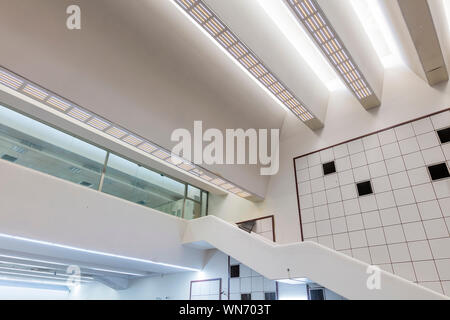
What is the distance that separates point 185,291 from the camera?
27.9ft

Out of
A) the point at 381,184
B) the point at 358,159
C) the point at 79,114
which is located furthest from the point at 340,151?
the point at 79,114

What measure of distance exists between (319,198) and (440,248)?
2629 mm

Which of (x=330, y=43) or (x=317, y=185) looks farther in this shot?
(x=317, y=185)

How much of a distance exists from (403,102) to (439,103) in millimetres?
688

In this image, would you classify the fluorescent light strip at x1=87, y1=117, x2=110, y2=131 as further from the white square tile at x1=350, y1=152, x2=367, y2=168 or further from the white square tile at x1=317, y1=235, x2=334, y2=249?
the white square tile at x1=350, y1=152, x2=367, y2=168

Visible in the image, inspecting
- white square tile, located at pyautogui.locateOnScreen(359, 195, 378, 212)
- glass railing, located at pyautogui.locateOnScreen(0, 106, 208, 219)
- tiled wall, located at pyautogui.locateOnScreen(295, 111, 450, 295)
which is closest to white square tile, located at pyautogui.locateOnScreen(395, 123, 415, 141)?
tiled wall, located at pyautogui.locateOnScreen(295, 111, 450, 295)

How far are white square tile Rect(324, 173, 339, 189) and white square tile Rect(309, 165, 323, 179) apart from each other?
200 mm

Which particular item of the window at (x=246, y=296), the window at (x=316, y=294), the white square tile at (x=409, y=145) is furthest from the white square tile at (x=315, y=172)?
the window at (x=246, y=296)

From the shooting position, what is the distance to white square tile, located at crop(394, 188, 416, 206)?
5969mm

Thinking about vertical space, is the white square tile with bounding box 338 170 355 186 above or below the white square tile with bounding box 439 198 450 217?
above

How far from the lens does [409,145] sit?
6.28m

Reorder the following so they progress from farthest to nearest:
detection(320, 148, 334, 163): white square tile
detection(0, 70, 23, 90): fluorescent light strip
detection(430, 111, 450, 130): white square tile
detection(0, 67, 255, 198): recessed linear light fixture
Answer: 1. detection(320, 148, 334, 163): white square tile
2. detection(430, 111, 450, 130): white square tile
3. detection(0, 67, 255, 198): recessed linear light fixture
4. detection(0, 70, 23, 90): fluorescent light strip

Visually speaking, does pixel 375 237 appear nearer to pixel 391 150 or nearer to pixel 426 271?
pixel 426 271

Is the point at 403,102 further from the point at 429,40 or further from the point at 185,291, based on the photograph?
the point at 185,291
